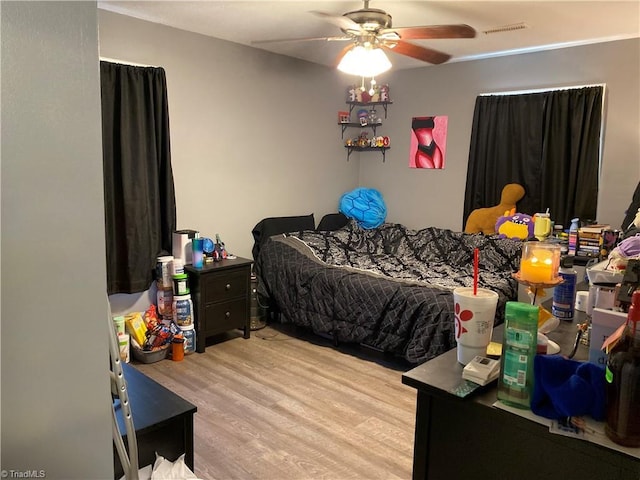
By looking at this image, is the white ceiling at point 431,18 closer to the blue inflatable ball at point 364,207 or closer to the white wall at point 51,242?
the blue inflatable ball at point 364,207

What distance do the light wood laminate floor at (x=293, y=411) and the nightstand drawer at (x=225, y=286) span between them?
1.31 ft

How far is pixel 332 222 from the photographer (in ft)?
16.8

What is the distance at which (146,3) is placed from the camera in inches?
130

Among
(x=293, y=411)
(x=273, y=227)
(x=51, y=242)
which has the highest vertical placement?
(x=51, y=242)

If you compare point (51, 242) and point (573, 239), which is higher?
point (51, 242)

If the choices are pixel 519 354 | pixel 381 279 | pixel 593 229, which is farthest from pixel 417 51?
pixel 519 354

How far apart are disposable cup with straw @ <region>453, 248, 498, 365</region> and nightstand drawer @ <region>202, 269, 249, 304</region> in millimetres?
2612

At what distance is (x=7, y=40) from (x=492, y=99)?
4509 mm

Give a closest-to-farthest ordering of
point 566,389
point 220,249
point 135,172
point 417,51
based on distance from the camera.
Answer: point 566,389 < point 417,51 < point 135,172 < point 220,249

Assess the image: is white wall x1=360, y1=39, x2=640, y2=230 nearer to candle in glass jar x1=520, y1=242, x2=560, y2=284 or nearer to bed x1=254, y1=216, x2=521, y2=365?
bed x1=254, y1=216, x2=521, y2=365

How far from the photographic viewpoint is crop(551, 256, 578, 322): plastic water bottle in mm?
1905

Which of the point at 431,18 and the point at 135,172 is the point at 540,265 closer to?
the point at 431,18

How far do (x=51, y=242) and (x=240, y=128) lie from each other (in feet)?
12.6

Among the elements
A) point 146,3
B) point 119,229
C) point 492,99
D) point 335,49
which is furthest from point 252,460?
point 492,99
